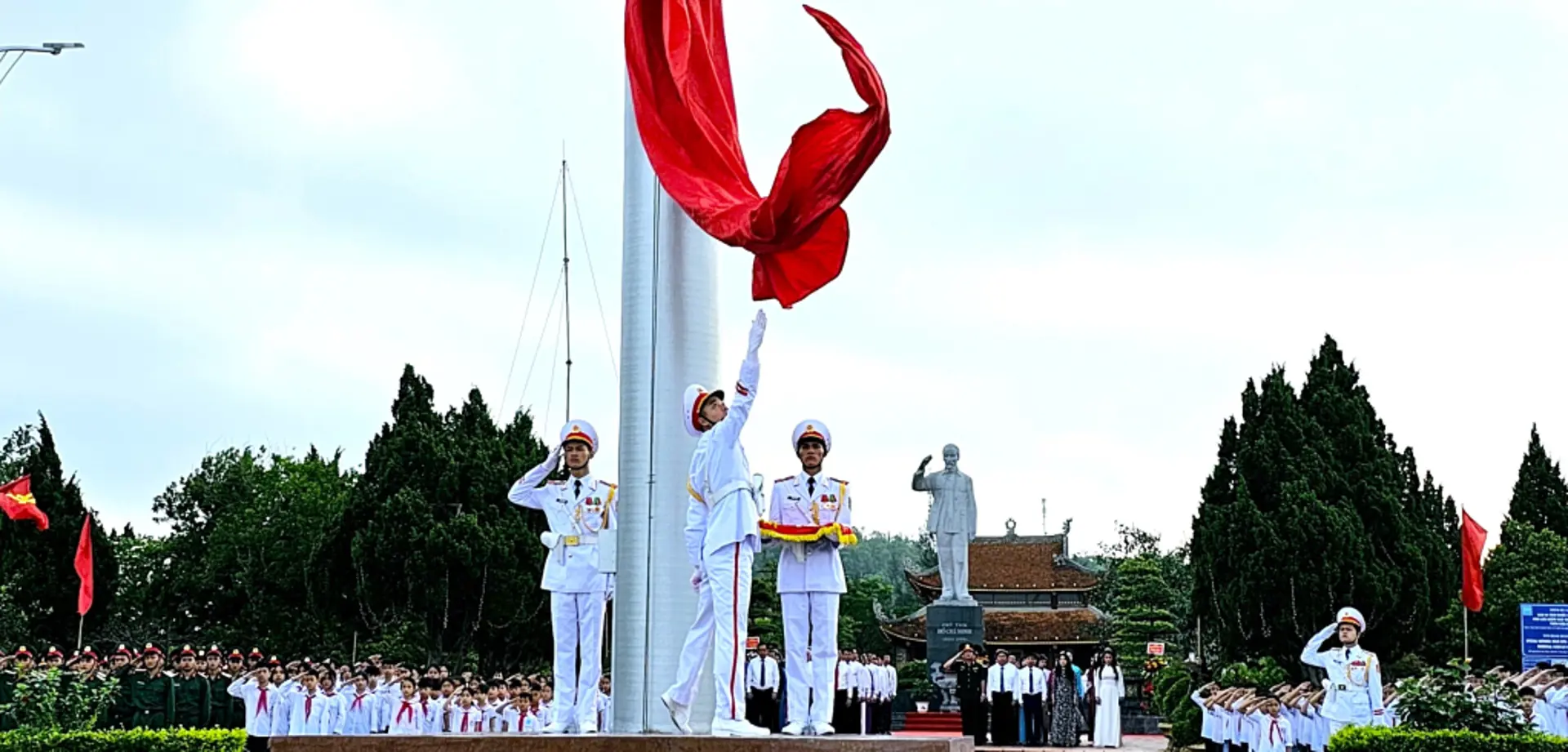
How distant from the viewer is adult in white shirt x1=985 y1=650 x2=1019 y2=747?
63.1 ft

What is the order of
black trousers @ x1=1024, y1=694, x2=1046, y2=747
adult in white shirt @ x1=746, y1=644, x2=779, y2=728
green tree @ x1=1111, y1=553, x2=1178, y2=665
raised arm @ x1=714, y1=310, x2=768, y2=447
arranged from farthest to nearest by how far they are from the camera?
green tree @ x1=1111, y1=553, x2=1178, y2=665, black trousers @ x1=1024, y1=694, x2=1046, y2=747, adult in white shirt @ x1=746, y1=644, x2=779, y2=728, raised arm @ x1=714, y1=310, x2=768, y2=447

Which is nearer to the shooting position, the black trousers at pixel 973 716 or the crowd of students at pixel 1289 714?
the crowd of students at pixel 1289 714

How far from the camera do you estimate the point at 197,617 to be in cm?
3178

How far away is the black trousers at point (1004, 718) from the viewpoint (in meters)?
19.3

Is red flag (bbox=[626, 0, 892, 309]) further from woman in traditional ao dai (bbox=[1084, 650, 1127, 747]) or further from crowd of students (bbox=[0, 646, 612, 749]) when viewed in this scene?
woman in traditional ao dai (bbox=[1084, 650, 1127, 747])

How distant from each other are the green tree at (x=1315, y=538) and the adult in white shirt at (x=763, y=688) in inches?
297

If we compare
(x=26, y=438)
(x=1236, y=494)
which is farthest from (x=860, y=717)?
(x=26, y=438)

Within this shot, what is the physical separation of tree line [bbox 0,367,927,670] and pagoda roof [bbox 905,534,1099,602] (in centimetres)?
462

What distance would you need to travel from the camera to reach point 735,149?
9.35 m

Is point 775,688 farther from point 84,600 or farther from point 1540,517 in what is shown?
point 1540,517

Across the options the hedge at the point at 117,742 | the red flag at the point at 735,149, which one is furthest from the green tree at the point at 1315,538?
the hedge at the point at 117,742

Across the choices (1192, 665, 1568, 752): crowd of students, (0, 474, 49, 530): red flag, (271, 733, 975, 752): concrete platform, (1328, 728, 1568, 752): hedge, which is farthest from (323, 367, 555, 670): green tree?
(271, 733, 975, 752): concrete platform

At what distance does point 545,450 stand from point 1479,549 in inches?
606

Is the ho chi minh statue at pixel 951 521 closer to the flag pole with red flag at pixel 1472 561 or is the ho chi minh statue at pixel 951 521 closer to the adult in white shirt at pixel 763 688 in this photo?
the adult in white shirt at pixel 763 688
